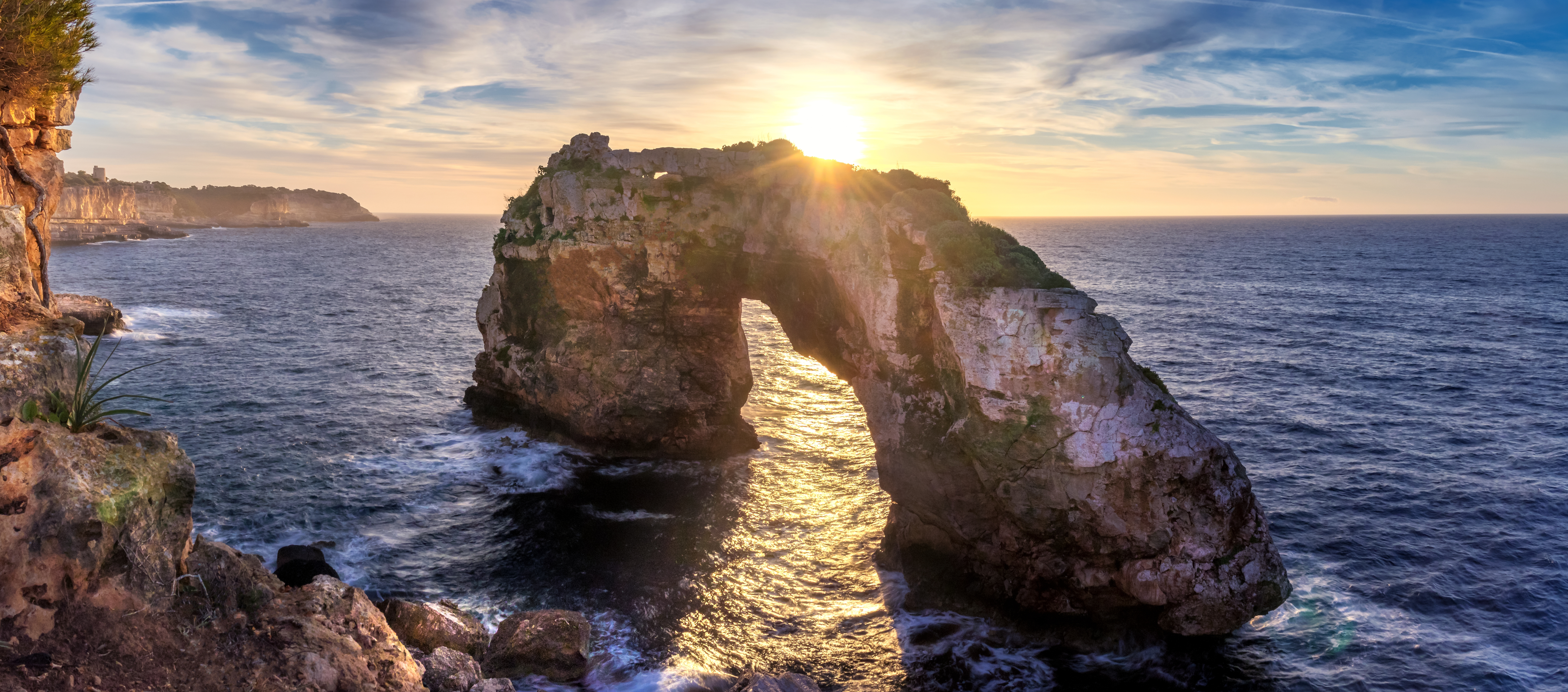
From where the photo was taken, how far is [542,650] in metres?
17.9

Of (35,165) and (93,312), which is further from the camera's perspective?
(93,312)

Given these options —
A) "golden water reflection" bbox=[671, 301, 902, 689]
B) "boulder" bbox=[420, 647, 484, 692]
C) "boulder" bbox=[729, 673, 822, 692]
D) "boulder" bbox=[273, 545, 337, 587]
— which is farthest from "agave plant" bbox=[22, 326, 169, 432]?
"golden water reflection" bbox=[671, 301, 902, 689]

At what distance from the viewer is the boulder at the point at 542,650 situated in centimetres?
1770

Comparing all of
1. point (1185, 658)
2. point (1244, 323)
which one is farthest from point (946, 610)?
point (1244, 323)

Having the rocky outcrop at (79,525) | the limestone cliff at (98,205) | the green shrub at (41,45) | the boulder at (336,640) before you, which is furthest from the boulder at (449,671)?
the limestone cliff at (98,205)

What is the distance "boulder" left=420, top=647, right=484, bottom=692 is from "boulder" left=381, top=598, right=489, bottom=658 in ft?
2.42

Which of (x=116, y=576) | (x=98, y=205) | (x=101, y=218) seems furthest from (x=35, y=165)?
(x=101, y=218)

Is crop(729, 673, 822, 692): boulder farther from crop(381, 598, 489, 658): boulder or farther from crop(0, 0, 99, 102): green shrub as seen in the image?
crop(0, 0, 99, 102): green shrub

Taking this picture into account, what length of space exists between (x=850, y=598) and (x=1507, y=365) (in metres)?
44.6

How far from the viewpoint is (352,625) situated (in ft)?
42.1

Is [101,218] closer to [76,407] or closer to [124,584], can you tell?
[76,407]

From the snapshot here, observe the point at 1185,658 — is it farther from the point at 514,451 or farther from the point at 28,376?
the point at 514,451

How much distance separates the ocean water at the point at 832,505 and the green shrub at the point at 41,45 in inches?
538

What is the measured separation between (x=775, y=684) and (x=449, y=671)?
6214mm
